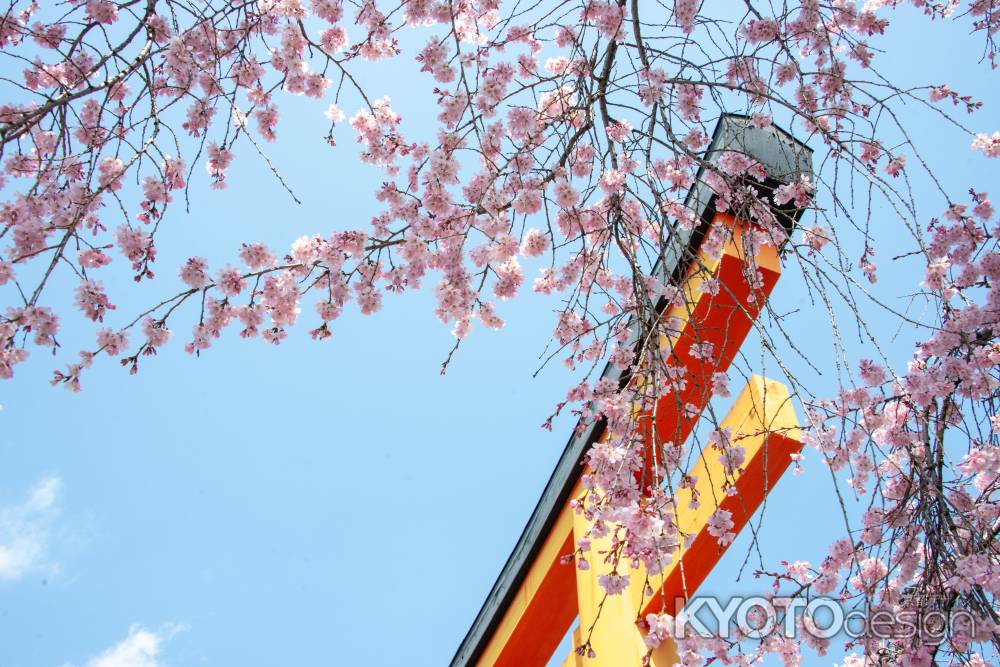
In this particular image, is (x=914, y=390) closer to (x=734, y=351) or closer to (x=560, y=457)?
(x=734, y=351)

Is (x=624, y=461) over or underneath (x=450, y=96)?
underneath

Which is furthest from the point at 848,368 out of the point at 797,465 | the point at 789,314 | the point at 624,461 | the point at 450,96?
the point at 450,96

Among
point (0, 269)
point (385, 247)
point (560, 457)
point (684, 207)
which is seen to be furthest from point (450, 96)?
point (560, 457)

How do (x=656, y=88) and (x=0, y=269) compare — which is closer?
(x=0, y=269)

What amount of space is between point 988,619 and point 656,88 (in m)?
1.87

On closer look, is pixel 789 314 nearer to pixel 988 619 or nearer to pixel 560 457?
pixel 988 619

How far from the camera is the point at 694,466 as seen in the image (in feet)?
10.1

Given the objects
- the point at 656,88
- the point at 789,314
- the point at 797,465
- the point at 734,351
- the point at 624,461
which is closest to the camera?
the point at 624,461

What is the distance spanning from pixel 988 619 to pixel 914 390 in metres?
0.71

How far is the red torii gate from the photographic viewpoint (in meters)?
2.60

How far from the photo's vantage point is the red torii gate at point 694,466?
2596mm

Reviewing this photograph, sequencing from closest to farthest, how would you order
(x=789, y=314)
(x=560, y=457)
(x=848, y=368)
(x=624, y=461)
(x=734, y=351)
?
(x=848, y=368), (x=624, y=461), (x=789, y=314), (x=734, y=351), (x=560, y=457)

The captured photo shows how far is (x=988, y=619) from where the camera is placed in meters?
2.01

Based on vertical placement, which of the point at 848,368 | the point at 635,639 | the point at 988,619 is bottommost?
the point at 635,639
